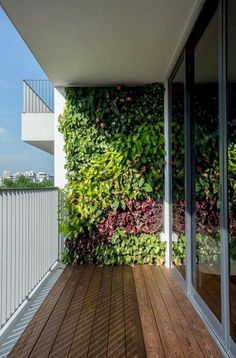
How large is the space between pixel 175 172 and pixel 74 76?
1.95 m

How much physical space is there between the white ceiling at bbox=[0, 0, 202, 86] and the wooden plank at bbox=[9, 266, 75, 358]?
2.75m

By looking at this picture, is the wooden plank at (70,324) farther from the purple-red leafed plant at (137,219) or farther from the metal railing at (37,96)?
the metal railing at (37,96)

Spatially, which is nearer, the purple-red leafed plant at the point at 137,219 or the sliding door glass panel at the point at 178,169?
the sliding door glass panel at the point at 178,169

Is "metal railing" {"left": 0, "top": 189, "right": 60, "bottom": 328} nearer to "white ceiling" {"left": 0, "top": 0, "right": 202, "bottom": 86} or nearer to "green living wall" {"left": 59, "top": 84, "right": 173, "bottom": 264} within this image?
"green living wall" {"left": 59, "top": 84, "right": 173, "bottom": 264}

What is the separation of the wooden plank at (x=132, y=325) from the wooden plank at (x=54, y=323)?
583mm

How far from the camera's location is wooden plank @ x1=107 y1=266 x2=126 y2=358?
2.54 metres

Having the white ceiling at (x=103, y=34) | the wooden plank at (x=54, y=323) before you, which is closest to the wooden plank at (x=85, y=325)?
the wooden plank at (x=54, y=323)

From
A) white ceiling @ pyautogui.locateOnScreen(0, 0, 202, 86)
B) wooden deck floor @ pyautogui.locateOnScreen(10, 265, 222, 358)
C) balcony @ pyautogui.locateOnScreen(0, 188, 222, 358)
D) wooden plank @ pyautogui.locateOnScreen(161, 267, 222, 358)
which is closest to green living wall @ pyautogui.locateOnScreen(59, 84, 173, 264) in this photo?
white ceiling @ pyautogui.locateOnScreen(0, 0, 202, 86)

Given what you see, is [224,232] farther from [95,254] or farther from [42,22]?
[95,254]

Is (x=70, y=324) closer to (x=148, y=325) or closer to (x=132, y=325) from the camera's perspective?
(x=132, y=325)

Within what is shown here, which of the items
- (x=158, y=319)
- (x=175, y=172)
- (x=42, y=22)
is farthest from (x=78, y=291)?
(x=42, y=22)

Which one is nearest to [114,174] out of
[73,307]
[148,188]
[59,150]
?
[148,188]

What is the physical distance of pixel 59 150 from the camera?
535 centimetres

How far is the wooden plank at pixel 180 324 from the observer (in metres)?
2.52
